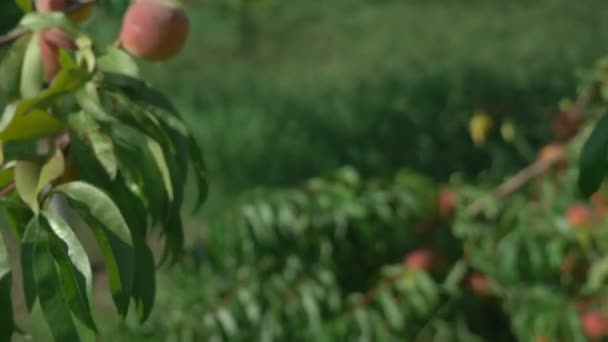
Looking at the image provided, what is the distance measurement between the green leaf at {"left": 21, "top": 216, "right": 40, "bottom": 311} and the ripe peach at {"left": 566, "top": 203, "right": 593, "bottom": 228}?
1456 millimetres

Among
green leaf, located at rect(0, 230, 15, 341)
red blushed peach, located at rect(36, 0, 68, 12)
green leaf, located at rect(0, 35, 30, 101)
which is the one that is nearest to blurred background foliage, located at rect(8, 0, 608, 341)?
red blushed peach, located at rect(36, 0, 68, 12)

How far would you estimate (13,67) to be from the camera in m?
0.98

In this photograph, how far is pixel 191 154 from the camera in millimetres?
1070

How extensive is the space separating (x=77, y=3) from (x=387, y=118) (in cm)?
340

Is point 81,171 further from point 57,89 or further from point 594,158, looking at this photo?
point 594,158

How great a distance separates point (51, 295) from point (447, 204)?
162 cm

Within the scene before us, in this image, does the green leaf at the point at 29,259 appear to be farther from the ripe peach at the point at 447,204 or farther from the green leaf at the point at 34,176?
the ripe peach at the point at 447,204

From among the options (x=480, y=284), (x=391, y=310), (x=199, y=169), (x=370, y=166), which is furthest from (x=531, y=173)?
(x=370, y=166)

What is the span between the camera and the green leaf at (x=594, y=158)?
0.99 meters

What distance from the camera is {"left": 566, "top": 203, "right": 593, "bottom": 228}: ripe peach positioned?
7.10 ft

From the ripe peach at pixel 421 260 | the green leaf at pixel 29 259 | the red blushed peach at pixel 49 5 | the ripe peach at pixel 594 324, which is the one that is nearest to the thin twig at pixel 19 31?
the red blushed peach at pixel 49 5

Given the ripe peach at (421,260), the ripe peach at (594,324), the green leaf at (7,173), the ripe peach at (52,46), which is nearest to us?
the green leaf at (7,173)

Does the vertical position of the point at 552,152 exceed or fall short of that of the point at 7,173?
it falls short

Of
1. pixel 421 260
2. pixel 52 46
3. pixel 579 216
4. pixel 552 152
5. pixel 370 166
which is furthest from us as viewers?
pixel 370 166
